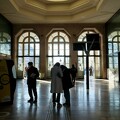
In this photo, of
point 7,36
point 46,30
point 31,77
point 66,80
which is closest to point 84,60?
point 46,30

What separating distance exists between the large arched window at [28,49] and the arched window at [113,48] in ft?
30.8

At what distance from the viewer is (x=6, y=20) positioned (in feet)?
92.2

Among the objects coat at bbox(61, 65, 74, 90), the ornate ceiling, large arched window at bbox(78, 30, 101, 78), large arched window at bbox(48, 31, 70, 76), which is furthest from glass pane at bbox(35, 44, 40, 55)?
coat at bbox(61, 65, 74, 90)

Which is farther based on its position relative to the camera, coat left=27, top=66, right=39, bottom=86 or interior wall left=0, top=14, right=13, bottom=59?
interior wall left=0, top=14, right=13, bottom=59

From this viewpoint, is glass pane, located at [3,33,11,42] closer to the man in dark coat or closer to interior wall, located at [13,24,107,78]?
interior wall, located at [13,24,107,78]

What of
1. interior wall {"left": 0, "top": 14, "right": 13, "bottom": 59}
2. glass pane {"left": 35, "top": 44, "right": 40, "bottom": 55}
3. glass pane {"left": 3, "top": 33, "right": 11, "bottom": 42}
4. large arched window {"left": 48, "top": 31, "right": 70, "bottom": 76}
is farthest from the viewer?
large arched window {"left": 48, "top": 31, "right": 70, "bottom": 76}

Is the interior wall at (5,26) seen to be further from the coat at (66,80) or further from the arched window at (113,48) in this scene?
the coat at (66,80)

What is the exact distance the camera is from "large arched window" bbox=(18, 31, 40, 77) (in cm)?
3167

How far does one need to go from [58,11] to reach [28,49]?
735cm

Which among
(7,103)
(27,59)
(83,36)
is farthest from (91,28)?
(7,103)

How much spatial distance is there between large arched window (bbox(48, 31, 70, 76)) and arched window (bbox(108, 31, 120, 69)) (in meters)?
5.73

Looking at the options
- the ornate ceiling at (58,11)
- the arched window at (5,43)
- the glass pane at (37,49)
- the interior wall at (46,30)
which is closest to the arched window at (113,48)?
the interior wall at (46,30)

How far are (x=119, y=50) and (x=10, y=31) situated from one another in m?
13.5

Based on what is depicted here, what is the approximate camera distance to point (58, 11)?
27.4 metres
